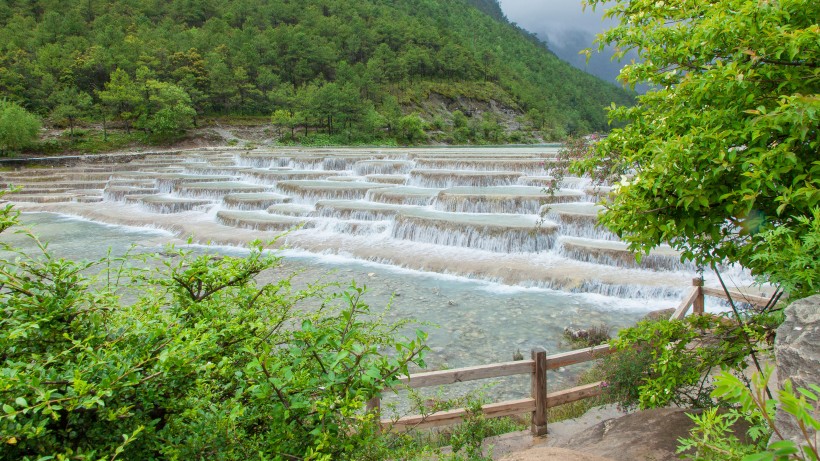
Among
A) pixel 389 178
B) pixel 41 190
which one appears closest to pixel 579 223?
pixel 389 178

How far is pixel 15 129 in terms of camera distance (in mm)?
37969

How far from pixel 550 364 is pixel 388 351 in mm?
3884

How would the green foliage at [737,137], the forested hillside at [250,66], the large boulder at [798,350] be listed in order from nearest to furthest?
1. the large boulder at [798,350]
2. the green foliage at [737,137]
3. the forested hillside at [250,66]

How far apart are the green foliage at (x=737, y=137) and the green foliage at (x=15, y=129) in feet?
155

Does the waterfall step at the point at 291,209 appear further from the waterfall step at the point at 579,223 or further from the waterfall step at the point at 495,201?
the waterfall step at the point at 579,223

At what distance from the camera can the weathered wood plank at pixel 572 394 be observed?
225 inches

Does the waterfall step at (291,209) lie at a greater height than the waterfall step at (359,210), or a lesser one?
lesser

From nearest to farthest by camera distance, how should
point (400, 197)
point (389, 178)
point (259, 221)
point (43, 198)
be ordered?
point (259, 221) → point (400, 197) → point (389, 178) → point (43, 198)

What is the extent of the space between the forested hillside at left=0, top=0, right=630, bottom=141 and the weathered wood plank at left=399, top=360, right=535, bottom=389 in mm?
53546

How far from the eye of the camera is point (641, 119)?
405 centimetres

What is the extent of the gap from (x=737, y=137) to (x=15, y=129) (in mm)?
48153

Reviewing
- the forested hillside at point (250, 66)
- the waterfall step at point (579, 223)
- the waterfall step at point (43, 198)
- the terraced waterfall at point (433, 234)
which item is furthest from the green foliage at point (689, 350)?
the forested hillside at point (250, 66)

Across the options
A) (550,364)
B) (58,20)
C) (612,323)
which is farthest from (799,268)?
(58,20)

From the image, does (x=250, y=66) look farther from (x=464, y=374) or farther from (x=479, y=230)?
(x=464, y=374)
